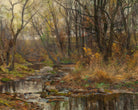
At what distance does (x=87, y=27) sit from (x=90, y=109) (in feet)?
26.8

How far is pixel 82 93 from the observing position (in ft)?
30.5

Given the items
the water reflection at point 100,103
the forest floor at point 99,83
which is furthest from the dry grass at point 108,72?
the water reflection at point 100,103

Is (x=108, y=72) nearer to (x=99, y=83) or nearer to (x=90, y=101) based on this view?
(x=99, y=83)

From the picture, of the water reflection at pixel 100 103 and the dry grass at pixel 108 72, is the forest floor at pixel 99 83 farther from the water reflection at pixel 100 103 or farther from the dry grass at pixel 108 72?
the water reflection at pixel 100 103

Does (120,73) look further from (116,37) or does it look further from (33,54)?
(33,54)

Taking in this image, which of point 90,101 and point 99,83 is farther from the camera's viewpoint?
point 99,83

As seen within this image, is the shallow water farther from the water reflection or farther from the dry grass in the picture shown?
the dry grass

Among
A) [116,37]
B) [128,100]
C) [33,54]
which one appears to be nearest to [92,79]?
[128,100]

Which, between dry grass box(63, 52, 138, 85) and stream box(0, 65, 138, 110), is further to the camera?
dry grass box(63, 52, 138, 85)

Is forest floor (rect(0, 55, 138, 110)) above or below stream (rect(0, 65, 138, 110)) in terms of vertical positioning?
above

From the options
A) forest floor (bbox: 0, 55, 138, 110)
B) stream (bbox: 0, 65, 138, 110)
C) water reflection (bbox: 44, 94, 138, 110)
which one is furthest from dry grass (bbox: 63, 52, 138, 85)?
water reflection (bbox: 44, 94, 138, 110)

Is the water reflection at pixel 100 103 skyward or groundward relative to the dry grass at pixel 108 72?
groundward

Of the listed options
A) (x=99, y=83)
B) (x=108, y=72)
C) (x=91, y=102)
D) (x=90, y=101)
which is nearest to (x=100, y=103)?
(x=91, y=102)

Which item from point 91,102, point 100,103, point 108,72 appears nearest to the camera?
point 100,103
